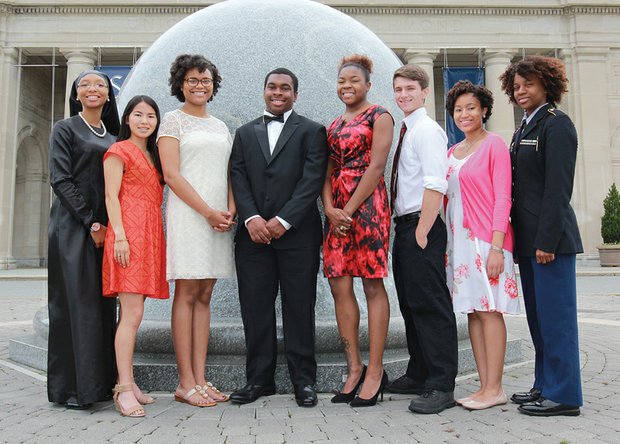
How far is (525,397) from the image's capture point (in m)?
3.81

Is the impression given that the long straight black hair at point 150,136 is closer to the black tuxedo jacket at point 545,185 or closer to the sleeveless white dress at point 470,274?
the sleeveless white dress at point 470,274

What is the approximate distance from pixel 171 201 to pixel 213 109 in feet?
4.42

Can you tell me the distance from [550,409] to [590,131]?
98.0 ft

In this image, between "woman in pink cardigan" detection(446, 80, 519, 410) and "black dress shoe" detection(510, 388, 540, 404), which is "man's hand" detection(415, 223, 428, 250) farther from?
"black dress shoe" detection(510, 388, 540, 404)

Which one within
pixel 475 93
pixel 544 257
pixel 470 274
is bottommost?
pixel 470 274

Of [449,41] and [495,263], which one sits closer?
[495,263]

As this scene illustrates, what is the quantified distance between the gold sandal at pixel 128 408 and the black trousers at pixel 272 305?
2.48 feet

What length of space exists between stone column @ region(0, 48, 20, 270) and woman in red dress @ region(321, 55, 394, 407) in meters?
29.3

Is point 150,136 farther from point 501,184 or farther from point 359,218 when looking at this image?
point 501,184

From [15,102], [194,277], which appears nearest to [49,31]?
[15,102]

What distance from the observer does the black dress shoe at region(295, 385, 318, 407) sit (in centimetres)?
372

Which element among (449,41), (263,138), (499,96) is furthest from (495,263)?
(449,41)

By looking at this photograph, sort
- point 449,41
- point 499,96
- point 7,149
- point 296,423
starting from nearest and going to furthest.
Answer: point 296,423
point 7,149
point 499,96
point 449,41

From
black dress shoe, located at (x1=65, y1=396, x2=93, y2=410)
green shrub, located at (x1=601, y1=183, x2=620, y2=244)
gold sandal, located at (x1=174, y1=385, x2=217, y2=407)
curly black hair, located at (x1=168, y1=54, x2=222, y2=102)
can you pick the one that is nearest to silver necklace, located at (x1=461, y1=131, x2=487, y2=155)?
curly black hair, located at (x1=168, y1=54, x2=222, y2=102)
